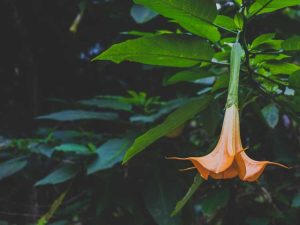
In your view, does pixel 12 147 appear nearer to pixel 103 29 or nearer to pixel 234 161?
pixel 103 29

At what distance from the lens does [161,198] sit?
5.16 ft

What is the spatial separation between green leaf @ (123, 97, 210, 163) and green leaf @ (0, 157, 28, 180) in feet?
2.88

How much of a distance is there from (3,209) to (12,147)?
1.26 ft

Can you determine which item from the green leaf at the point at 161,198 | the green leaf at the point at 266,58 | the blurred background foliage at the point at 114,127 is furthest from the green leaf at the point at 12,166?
the green leaf at the point at 266,58

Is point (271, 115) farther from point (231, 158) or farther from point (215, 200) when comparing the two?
point (231, 158)

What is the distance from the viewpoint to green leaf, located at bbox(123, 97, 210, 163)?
35.3 inches

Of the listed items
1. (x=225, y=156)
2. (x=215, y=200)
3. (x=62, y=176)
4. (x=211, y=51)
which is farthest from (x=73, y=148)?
(x=225, y=156)

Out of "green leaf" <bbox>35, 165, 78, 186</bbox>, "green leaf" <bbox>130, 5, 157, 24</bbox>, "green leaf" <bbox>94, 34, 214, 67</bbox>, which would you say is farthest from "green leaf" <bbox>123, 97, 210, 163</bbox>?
"green leaf" <bbox>130, 5, 157, 24</bbox>

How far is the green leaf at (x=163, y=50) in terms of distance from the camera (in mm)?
842

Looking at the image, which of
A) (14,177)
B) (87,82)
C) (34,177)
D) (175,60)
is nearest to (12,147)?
(34,177)

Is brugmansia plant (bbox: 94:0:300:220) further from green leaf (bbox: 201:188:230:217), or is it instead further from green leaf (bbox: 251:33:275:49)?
green leaf (bbox: 201:188:230:217)

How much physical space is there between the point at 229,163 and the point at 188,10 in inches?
11.8

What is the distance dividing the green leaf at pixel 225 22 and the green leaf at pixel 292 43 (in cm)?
11

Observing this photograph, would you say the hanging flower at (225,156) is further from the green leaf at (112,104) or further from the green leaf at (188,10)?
the green leaf at (112,104)
